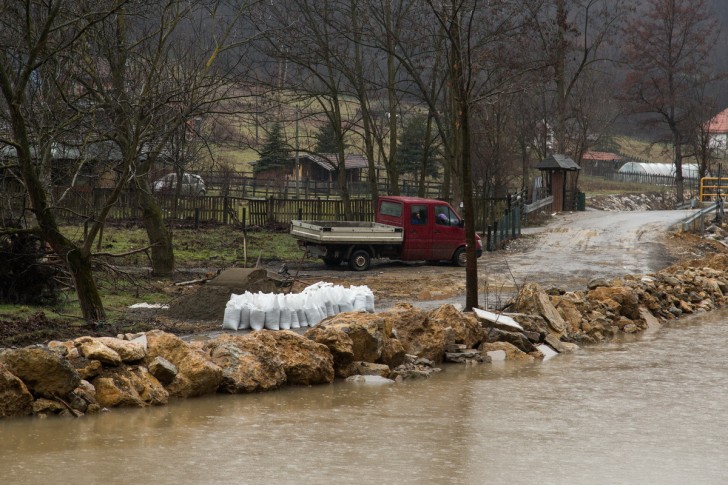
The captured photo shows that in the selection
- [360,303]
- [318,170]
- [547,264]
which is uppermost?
[318,170]

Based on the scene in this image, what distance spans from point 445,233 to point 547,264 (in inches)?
126

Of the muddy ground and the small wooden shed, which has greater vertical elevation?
the small wooden shed

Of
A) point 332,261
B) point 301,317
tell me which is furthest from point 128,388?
point 332,261

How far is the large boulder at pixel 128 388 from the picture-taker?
38.8ft

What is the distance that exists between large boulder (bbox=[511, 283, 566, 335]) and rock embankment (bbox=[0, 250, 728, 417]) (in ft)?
0.07

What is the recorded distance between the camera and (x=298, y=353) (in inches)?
545

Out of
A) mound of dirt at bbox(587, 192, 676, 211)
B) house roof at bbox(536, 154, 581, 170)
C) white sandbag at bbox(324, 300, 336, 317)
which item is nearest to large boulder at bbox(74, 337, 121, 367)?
white sandbag at bbox(324, 300, 336, 317)

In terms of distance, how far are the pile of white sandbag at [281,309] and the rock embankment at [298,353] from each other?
144 centimetres

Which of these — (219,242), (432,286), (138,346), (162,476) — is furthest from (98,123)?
(219,242)

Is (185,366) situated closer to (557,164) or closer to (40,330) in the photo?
(40,330)

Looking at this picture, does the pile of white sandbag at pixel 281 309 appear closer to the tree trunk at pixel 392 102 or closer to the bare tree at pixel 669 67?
the tree trunk at pixel 392 102

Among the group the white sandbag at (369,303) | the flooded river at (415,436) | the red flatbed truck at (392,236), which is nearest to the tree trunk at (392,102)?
the red flatbed truck at (392,236)

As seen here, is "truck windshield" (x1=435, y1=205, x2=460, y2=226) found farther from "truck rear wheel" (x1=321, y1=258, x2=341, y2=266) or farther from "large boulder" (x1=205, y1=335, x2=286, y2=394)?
"large boulder" (x1=205, y1=335, x2=286, y2=394)

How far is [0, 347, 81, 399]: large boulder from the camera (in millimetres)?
11305
